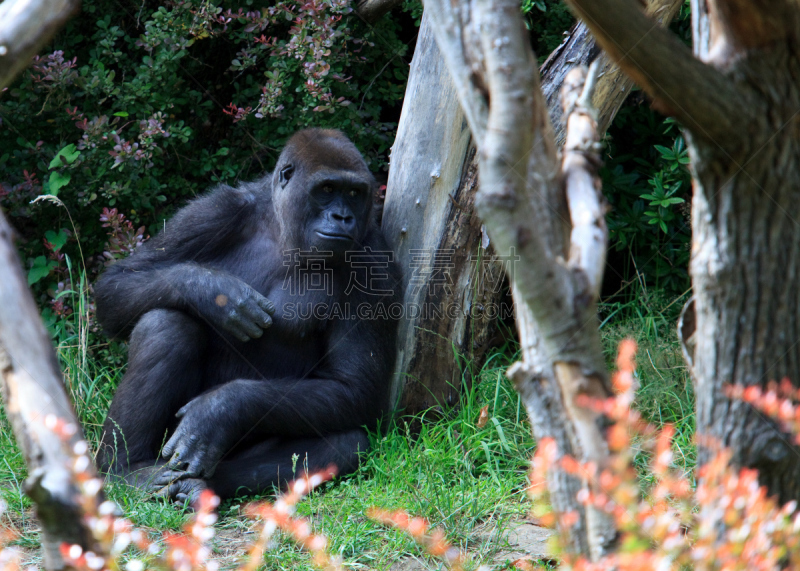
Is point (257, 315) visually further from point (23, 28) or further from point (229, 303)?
point (23, 28)

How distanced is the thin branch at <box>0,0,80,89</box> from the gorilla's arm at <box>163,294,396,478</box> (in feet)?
6.63

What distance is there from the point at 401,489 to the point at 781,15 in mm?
2230

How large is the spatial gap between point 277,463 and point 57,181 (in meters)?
2.07

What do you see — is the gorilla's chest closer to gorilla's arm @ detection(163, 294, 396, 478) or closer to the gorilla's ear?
gorilla's arm @ detection(163, 294, 396, 478)

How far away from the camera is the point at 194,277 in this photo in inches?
144

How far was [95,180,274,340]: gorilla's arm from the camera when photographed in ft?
11.8

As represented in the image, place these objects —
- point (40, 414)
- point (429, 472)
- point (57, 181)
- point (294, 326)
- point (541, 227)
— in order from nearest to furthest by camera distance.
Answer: point (40, 414), point (541, 227), point (429, 472), point (294, 326), point (57, 181)

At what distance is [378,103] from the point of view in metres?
4.90

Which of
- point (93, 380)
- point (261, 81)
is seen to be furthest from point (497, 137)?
point (261, 81)

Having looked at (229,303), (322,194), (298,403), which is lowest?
(298,403)

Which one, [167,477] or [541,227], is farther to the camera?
[167,477]

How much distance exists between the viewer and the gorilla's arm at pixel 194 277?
3604mm

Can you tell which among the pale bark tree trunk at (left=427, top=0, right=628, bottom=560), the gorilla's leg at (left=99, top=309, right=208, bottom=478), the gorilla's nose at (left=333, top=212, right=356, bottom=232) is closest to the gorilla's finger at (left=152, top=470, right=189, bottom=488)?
the gorilla's leg at (left=99, top=309, right=208, bottom=478)

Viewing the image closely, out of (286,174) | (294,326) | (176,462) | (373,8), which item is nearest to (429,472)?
(294,326)
